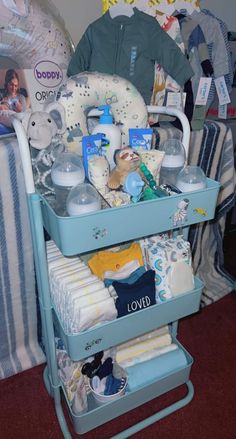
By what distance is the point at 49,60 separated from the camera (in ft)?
3.58

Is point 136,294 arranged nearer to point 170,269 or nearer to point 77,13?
point 170,269

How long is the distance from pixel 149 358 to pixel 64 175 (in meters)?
0.76

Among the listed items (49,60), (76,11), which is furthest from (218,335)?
(76,11)

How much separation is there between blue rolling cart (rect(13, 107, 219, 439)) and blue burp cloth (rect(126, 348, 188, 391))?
0.9 inches

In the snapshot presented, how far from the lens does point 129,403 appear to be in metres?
1.06

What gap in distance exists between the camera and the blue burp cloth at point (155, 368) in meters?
1.09

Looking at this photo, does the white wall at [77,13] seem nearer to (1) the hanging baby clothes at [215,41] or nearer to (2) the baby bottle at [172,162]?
(1) the hanging baby clothes at [215,41]

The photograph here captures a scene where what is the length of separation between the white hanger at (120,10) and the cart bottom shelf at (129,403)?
1.27m

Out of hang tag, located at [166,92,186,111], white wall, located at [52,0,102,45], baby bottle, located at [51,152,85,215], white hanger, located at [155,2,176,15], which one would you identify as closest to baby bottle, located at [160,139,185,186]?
baby bottle, located at [51,152,85,215]

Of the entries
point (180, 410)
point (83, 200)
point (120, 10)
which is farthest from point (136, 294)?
point (120, 10)

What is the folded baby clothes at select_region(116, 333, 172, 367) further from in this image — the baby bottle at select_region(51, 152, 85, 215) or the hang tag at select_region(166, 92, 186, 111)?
the hang tag at select_region(166, 92, 186, 111)

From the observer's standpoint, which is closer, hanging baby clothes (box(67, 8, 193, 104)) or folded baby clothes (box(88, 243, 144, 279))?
folded baby clothes (box(88, 243, 144, 279))

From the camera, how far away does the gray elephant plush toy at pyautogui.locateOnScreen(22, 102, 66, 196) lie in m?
0.76

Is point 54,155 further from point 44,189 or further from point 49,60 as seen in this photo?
point 49,60
